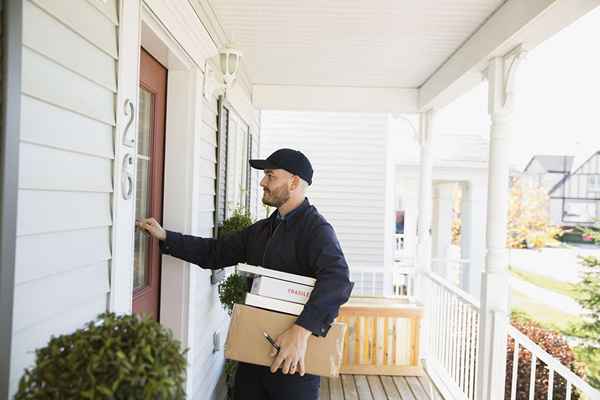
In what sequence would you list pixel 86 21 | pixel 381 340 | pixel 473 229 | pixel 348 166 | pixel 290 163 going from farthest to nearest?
pixel 473 229, pixel 348 166, pixel 381 340, pixel 290 163, pixel 86 21

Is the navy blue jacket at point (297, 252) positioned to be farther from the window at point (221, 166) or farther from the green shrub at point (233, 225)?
the green shrub at point (233, 225)

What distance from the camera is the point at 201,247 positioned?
261 centimetres

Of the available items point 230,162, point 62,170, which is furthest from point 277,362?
point 230,162

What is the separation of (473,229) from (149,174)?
29.7ft

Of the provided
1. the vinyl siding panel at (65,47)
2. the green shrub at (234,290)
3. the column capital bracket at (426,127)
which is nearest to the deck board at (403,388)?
the green shrub at (234,290)

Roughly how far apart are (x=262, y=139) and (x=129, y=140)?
22.7 feet

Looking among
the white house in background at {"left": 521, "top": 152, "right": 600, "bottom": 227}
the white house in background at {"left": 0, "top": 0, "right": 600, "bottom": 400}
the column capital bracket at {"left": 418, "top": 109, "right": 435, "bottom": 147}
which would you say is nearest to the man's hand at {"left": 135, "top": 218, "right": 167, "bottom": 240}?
the white house in background at {"left": 0, "top": 0, "right": 600, "bottom": 400}

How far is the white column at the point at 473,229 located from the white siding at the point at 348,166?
262 centimetres

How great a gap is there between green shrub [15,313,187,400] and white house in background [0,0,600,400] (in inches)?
5.0

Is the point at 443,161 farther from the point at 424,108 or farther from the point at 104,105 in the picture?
the point at 104,105

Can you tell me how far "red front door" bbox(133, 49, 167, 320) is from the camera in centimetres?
244

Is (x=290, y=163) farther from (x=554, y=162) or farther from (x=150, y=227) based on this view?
(x=554, y=162)

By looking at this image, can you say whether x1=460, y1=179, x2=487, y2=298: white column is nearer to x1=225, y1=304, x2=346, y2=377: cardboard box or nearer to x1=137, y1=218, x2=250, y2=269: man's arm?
x1=137, y1=218, x2=250, y2=269: man's arm

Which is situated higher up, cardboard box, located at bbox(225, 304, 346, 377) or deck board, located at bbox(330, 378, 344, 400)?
cardboard box, located at bbox(225, 304, 346, 377)
